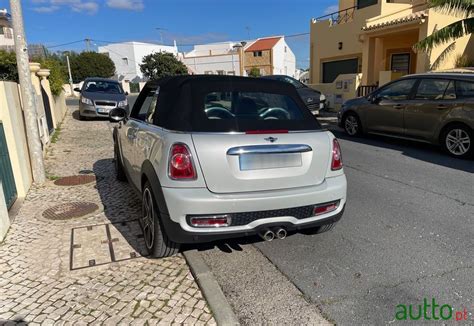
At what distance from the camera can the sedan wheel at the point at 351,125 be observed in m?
9.29

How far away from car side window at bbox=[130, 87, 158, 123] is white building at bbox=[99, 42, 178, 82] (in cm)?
6088

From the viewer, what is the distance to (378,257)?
10.9 ft

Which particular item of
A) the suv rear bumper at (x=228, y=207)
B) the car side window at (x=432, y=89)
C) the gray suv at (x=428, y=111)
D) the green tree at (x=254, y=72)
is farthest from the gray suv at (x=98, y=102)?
the green tree at (x=254, y=72)

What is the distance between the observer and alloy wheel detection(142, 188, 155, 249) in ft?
10.5

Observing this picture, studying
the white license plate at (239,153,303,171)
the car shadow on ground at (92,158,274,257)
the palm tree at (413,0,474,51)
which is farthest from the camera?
the palm tree at (413,0,474,51)

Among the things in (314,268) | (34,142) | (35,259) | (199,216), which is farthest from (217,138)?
(34,142)

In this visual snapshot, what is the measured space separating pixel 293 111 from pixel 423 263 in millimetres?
1837

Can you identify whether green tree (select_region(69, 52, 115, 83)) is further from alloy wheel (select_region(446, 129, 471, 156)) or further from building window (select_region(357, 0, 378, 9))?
alloy wheel (select_region(446, 129, 471, 156))

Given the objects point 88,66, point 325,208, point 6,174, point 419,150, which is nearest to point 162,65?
point 88,66

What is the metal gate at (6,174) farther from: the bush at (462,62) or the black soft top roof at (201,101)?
the bush at (462,62)

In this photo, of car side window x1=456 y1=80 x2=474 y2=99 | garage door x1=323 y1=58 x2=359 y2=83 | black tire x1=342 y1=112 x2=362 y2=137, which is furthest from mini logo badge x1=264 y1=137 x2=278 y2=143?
garage door x1=323 y1=58 x2=359 y2=83

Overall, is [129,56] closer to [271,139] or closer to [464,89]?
[464,89]

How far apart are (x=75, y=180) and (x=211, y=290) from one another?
410 centimetres

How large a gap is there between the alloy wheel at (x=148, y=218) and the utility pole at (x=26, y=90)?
3.18 metres
